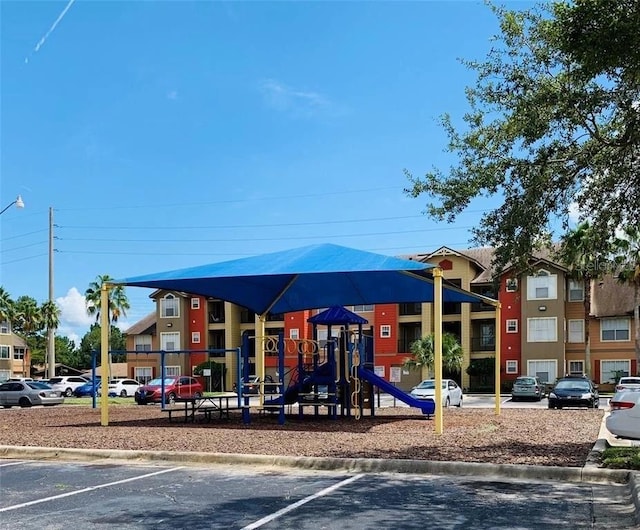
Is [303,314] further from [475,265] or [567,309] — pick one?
[567,309]

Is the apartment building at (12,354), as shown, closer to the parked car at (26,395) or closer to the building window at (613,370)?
the parked car at (26,395)

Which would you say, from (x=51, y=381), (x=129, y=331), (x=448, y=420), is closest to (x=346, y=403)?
(x=448, y=420)

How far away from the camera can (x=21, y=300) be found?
85.6 metres

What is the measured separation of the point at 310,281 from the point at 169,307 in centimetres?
4638

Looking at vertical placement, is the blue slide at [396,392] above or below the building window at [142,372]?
above

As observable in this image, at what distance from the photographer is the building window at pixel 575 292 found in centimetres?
5675

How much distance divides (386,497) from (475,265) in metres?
50.9

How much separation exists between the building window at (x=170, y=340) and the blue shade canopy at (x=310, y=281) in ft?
141

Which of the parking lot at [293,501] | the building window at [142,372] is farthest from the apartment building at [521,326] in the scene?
the parking lot at [293,501]

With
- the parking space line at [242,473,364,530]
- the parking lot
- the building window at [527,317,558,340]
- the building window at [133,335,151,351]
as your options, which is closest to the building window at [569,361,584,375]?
the building window at [527,317,558,340]

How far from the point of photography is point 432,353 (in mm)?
55500

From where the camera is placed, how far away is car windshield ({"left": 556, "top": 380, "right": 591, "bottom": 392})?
34.0 metres

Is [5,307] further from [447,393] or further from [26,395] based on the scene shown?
[447,393]

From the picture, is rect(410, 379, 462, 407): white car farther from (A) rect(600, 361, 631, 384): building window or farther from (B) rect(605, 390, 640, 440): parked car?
(A) rect(600, 361, 631, 384): building window
